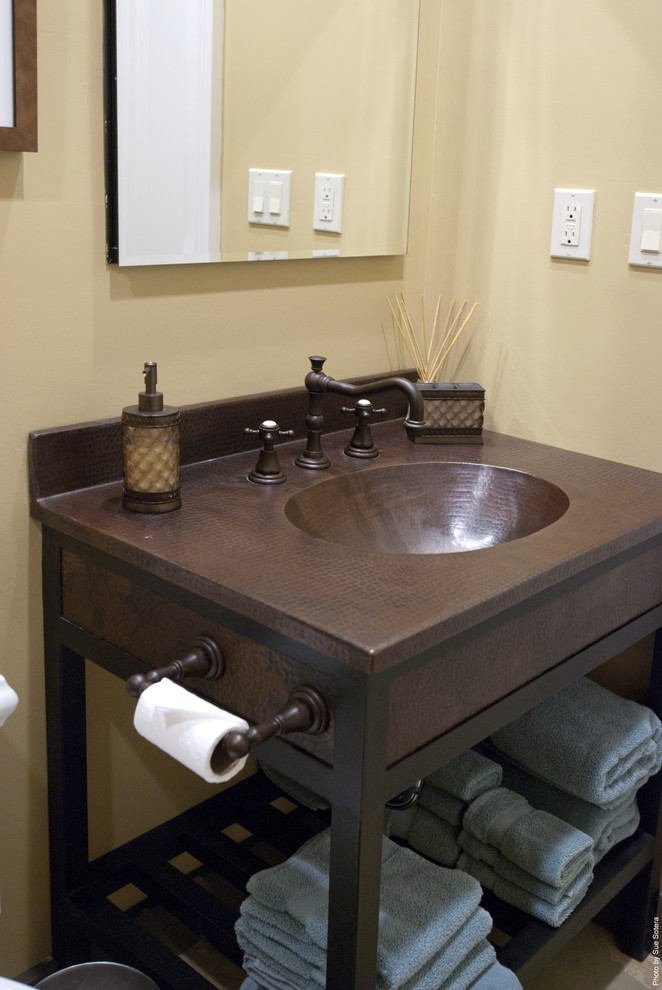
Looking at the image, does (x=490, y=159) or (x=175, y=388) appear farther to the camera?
(x=490, y=159)

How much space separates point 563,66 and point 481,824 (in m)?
1.24

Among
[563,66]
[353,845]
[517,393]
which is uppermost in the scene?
[563,66]

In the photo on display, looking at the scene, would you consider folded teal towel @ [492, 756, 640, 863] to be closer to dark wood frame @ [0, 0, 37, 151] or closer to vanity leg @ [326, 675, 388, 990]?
vanity leg @ [326, 675, 388, 990]

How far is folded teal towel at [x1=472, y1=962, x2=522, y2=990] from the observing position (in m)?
1.27

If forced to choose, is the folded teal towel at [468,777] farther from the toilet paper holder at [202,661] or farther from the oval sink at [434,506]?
the toilet paper holder at [202,661]

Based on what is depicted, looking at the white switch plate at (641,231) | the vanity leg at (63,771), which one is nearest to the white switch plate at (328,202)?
the white switch plate at (641,231)

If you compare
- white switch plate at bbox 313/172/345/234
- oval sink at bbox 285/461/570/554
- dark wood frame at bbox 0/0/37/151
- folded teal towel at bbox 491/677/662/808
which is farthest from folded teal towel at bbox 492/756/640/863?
dark wood frame at bbox 0/0/37/151

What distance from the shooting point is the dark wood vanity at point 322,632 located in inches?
39.4

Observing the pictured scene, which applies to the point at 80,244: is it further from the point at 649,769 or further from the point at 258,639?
the point at 649,769

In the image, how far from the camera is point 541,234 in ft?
5.56

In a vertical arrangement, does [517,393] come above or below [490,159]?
below

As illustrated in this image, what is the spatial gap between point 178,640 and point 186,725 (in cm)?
22

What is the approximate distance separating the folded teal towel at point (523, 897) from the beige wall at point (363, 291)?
1.71ft

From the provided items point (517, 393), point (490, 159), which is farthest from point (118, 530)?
point (490, 159)
